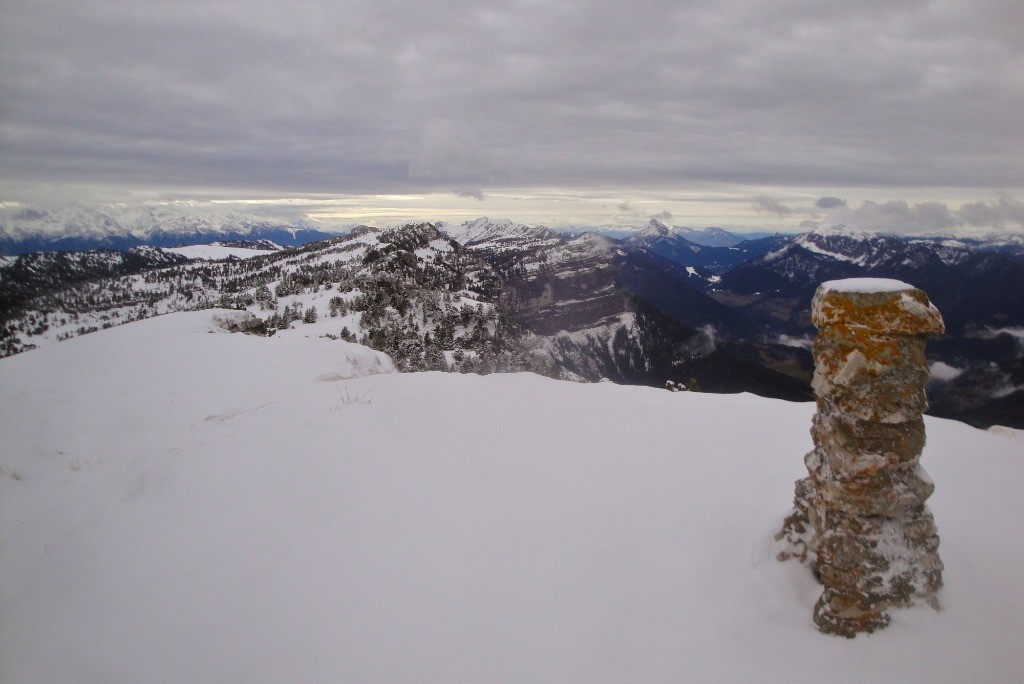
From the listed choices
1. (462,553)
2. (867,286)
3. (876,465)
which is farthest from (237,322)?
(876,465)

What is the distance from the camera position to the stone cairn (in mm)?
4559

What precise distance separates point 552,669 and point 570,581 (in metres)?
0.99

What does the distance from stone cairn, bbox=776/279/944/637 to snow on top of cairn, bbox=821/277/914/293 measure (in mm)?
14

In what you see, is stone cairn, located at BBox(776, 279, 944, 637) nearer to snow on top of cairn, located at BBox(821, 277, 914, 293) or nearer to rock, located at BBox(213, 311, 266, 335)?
snow on top of cairn, located at BBox(821, 277, 914, 293)

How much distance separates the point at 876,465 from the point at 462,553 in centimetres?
440

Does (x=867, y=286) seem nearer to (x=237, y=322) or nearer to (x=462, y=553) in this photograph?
(x=462, y=553)

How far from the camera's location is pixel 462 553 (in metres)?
5.38

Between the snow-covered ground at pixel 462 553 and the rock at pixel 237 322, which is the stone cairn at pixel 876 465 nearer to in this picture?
the snow-covered ground at pixel 462 553

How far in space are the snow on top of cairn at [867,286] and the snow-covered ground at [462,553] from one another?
2882 millimetres

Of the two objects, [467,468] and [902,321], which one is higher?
[902,321]

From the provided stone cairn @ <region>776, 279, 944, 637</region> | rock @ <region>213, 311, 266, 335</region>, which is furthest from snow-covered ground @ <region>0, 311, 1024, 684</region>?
rock @ <region>213, 311, 266, 335</region>

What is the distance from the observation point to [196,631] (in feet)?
14.7

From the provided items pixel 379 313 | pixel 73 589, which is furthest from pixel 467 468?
pixel 379 313

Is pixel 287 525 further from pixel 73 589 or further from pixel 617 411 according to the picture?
pixel 617 411
